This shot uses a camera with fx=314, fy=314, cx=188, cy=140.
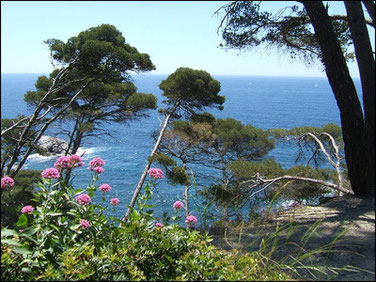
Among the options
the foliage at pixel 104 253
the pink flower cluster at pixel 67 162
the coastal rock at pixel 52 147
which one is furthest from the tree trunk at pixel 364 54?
the coastal rock at pixel 52 147

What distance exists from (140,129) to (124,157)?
12.9 m

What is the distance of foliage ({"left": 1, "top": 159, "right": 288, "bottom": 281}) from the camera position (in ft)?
5.19

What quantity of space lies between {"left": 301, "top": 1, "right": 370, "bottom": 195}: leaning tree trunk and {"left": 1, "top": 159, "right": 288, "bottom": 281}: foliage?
2050 mm

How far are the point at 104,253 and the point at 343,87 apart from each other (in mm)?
2818

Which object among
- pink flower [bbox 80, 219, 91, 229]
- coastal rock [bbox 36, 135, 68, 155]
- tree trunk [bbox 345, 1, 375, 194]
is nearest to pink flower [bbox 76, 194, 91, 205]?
pink flower [bbox 80, 219, 91, 229]

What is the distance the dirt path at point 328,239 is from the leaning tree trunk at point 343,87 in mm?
504

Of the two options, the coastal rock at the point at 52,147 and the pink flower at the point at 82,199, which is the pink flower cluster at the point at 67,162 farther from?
the coastal rock at the point at 52,147

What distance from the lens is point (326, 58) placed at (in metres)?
3.25

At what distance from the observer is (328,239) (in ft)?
8.14

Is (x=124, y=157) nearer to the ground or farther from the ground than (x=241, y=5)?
nearer to the ground

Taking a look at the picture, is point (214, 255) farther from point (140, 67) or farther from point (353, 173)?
point (140, 67)

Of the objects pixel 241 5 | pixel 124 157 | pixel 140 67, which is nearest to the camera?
pixel 241 5

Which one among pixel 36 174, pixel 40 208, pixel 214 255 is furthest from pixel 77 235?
pixel 36 174

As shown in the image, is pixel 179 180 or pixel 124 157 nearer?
pixel 179 180
